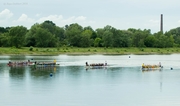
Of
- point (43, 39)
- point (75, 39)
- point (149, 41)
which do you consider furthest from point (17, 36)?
point (149, 41)

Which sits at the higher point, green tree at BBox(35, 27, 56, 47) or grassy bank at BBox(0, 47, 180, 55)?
green tree at BBox(35, 27, 56, 47)

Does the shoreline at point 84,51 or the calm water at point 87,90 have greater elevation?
the shoreline at point 84,51

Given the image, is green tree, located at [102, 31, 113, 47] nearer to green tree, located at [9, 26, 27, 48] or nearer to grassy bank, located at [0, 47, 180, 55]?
grassy bank, located at [0, 47, 180, 55]

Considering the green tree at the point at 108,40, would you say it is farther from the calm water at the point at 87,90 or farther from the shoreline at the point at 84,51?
the calm water at the point at 87,90

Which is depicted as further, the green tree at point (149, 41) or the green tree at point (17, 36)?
the green tree at point (149, 41)

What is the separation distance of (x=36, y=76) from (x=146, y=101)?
A: 90.0 ft

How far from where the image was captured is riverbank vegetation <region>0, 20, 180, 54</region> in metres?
139

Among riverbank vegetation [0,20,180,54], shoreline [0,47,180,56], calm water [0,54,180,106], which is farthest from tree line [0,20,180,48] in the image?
calm water [0,54,180,106]

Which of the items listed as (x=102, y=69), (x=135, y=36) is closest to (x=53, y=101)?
(x=102, y=69)

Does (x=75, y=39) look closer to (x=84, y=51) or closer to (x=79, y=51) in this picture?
(x=84, y=51)

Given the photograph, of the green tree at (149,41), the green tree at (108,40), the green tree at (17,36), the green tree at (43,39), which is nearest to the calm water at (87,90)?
the green tree at (17,36)

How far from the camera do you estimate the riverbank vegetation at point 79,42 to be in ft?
455

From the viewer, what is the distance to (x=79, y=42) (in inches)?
6270

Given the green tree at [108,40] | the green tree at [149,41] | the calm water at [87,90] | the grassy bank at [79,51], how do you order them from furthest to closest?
the green tree at [149,41]
the green tree at [108,40]
the grassy bank at [79,51]
the calm water at [87,90]
